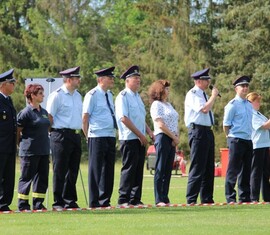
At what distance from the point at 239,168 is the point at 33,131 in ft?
12.7

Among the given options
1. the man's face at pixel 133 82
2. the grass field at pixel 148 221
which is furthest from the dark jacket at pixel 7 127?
the man's face at pixel 133 82

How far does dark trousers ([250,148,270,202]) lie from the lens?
57.4ft

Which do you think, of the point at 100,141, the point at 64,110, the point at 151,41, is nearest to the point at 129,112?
the point at 100,141

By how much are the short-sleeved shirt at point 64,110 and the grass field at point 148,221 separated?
1.41 metres

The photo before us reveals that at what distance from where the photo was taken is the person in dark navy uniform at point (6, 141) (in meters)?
14.6

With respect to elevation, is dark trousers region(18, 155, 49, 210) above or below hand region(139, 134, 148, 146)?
below

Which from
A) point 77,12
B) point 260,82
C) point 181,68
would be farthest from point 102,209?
point 77,12

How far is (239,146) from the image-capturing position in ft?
55.4

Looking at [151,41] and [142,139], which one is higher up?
[151,41]

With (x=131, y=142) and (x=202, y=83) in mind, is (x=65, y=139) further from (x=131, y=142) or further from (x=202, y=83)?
(x=202, y=83)

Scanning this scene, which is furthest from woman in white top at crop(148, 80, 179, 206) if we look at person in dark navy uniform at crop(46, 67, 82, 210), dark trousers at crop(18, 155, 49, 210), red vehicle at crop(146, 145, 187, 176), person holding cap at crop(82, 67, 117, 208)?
red vehicle at crop(146, 145, 187, 176)

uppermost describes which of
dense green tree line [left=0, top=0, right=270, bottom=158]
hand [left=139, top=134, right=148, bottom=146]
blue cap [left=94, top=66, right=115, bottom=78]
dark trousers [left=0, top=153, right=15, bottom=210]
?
dense green tree line [left=0, top=0, right=270, bottom=158]

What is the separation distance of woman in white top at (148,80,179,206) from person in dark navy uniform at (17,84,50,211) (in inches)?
75.6

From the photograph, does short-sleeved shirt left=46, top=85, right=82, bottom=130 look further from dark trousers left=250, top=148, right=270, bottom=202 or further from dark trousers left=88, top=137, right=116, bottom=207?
dark trousers left=250, top=148, right=270, bottom=202
